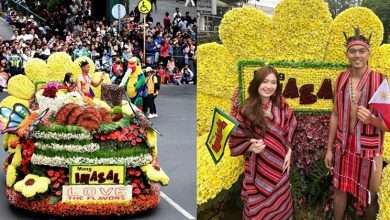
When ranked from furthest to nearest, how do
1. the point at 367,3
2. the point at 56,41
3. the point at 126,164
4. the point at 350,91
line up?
the point at 56,41 < the point at 126,164 < the point at 367,3 < the point at 350,91

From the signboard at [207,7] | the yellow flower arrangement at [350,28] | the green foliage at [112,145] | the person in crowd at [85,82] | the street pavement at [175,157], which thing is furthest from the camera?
the person in crowd at [85,82]

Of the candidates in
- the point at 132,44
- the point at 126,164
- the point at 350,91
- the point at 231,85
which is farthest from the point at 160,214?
the point at 132,44

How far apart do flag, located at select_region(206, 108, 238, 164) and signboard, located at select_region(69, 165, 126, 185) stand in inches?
136

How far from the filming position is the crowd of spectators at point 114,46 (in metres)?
19.7

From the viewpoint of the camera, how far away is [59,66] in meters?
9.09

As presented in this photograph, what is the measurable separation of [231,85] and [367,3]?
3.40 ft

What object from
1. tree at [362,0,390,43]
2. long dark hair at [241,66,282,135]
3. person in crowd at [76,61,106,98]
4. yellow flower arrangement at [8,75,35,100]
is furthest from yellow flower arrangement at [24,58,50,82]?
tree at [362,0,390,43]

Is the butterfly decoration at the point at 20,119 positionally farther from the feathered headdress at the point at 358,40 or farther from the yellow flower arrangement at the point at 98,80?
the feathered headdress at the point at 358,40

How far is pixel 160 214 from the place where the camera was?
8102 mm

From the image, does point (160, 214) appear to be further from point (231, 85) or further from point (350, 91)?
point (350, 91)

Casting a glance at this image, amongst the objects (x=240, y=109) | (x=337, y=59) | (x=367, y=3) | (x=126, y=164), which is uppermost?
(x=367, y=3)

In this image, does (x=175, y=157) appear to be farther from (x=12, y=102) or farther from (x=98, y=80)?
(x=12, y=102)

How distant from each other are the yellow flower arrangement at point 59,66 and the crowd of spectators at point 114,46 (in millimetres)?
9804

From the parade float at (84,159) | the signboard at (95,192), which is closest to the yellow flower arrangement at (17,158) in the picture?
the parade float at (84,159)
